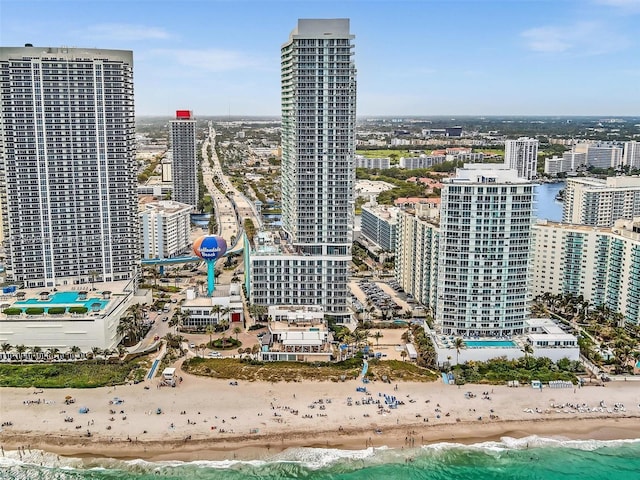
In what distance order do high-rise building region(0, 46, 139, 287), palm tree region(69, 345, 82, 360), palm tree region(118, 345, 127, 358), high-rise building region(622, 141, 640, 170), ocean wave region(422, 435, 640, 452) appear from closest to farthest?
ocean wave region(422, 435, 640, 452)
palm tree region(69, 345, 82, 360)
palm tree region(118, 345, 127, 358)
high-rise building region(0, 46, 139, 287)
high-rise building region(622, 141, 640, 170)

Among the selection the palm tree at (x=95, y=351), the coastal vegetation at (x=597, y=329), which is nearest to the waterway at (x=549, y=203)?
the coastal vegetation at (x=597, y=329)

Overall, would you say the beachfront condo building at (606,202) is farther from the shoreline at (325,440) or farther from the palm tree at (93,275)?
the palm tree at (93,275)

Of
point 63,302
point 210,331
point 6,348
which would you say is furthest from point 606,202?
point 6,348

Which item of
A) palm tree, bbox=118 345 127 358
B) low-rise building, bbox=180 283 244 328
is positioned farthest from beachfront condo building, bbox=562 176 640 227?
palm tree, bbox=118 345 127 358

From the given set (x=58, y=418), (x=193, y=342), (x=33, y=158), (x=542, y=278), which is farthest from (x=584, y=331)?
(x=33, y=158)

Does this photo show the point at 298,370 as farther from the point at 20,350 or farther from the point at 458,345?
the point at 20,350

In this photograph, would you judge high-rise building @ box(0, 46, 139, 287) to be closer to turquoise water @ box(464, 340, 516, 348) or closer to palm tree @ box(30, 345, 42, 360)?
palm tree @ box(30, 345, 42, 360)
